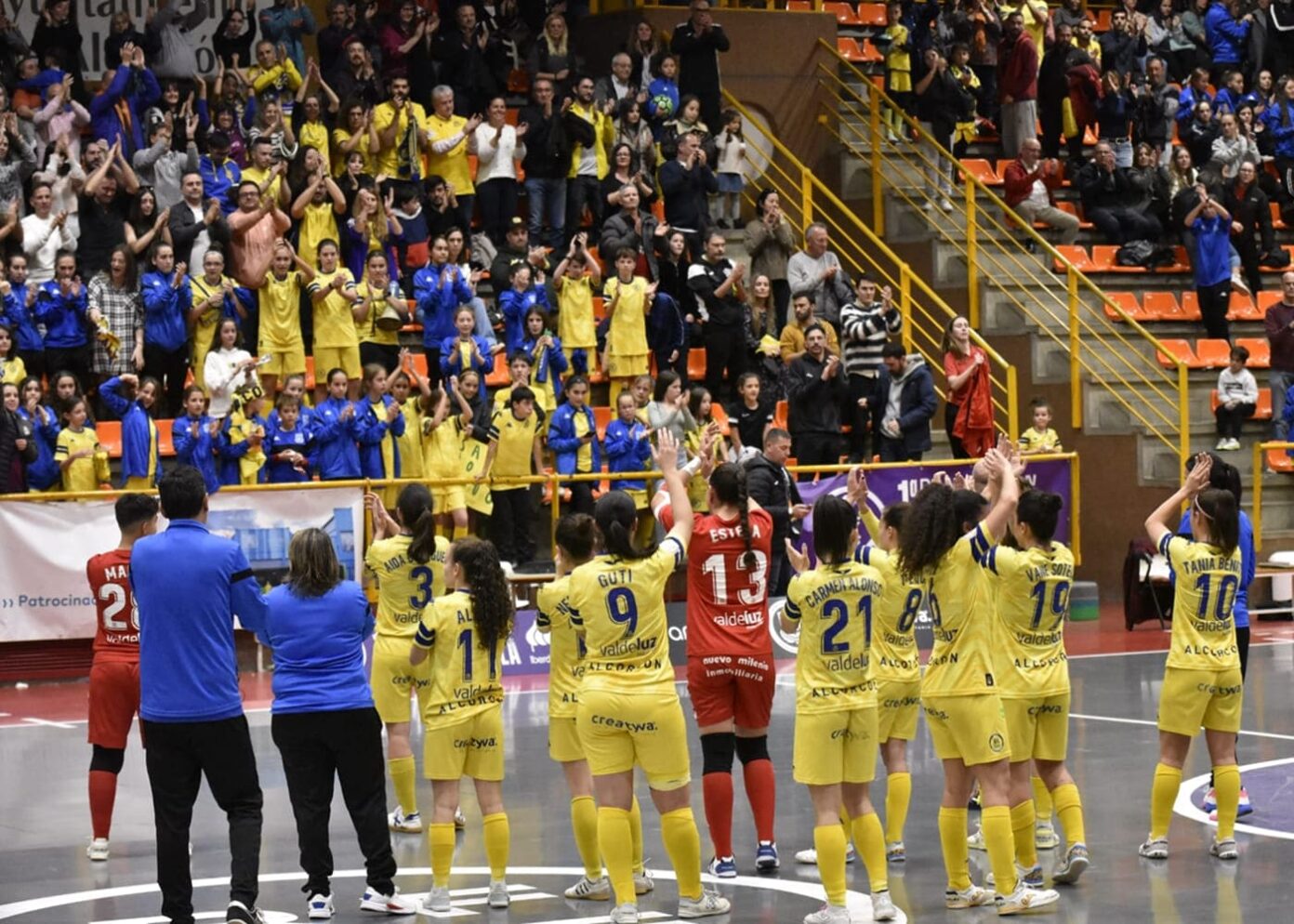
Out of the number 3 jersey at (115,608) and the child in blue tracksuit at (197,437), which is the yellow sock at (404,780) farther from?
the child in blue tracksuit at (197,437)

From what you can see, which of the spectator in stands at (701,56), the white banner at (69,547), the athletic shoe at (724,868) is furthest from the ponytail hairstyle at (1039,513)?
the spectator in stands at (701,56)

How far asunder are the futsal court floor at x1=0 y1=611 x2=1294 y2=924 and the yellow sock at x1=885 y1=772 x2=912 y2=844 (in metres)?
0.20

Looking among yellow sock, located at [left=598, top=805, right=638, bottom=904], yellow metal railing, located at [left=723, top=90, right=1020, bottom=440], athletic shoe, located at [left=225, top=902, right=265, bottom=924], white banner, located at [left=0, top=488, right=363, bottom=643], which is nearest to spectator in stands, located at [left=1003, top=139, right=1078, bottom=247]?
yellow metal railing, located at [left=723, top=90, right=1020, bottom=440]

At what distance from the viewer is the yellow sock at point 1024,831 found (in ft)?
33.6

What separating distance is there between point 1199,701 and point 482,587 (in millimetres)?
3947

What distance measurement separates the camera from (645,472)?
69.7ft

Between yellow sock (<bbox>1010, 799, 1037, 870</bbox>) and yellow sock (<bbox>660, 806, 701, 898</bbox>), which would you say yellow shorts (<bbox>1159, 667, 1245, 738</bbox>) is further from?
yellow sock (<bbox>660, 806, 701, 898</bbox>)

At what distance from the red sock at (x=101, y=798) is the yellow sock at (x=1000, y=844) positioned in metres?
5.05

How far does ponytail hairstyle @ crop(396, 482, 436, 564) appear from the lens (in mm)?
11281

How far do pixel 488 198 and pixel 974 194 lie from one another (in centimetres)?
711

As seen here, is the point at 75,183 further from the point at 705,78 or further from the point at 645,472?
the point at 705,78

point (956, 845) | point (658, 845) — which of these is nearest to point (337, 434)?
point (658, 845)

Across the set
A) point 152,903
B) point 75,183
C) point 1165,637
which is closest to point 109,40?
point 75,183

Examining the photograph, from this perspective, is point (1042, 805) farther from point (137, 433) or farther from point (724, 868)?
point (137, 433)
